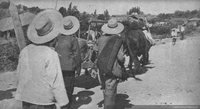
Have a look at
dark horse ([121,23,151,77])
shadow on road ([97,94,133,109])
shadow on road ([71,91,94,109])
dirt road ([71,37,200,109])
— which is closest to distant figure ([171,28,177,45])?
dirt road ([71,37,200,109])

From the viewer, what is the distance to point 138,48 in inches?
260

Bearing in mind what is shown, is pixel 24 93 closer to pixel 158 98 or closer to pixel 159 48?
pixel 158 98

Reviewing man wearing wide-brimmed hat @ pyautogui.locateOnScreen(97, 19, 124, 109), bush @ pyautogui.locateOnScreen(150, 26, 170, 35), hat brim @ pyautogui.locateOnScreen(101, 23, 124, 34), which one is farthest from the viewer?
bush @ pyautogui.locateOnScreen(150, 26, 170, 35)

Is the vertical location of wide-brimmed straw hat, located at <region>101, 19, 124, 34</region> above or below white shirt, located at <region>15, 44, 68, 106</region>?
above

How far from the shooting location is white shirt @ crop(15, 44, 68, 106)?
1953mm

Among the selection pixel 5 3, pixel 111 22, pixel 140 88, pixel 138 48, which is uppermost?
pixel 5 3

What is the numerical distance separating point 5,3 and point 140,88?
3339 mm

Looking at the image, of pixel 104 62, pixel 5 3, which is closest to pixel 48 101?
pixel 104 62

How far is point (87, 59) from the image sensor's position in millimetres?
5215

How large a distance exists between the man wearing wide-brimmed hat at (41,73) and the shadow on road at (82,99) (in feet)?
6.94

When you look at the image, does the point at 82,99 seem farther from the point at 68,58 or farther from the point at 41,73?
the point at 41,73

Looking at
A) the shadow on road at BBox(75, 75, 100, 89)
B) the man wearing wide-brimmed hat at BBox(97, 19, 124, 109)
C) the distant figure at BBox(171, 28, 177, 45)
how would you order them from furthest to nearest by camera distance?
the distant figure at BBox(171, 28, 177, 45), the shadow on road at BBox(75, 75, 100, 89), the man wearing wide-brimmed hat at BBox(97, 19, 124, 109)

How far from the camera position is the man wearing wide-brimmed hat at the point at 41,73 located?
77.0 inches

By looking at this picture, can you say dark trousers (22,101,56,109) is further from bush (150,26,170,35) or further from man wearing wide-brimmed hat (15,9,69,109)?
bush (150,26,170,35)
